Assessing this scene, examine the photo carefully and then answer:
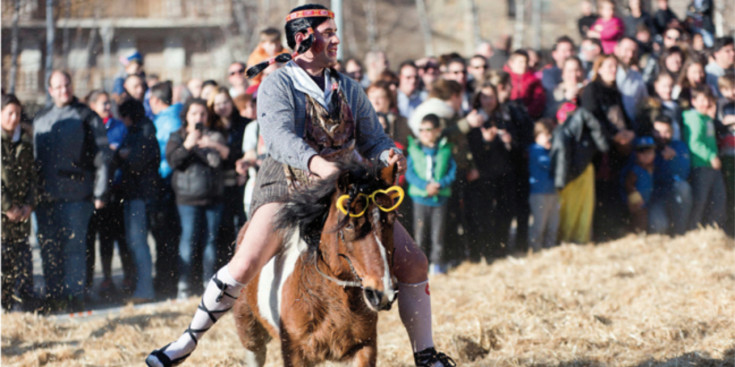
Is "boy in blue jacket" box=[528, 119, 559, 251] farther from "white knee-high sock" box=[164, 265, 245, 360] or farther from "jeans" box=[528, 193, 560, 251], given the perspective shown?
"white knee-high sock" box=[164, 265, 245, 360]

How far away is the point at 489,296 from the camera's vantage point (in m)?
Result: 7.20

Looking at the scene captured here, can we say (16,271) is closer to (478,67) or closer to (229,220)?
(229,220)

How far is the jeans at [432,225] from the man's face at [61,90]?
3.49 m

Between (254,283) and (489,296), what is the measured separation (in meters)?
3.12

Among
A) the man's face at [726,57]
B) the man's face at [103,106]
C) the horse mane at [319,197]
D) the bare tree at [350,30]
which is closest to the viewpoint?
the horse mane at [319,197]

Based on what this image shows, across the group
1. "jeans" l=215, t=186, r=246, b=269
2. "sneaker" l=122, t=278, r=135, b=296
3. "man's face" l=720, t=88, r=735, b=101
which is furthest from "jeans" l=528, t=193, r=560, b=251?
"sneaker" l=122, t=278, r=135, b=296

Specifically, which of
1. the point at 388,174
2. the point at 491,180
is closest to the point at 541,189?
the point at 491,180

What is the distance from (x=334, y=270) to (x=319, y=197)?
344mm

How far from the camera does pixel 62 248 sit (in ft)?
24.8

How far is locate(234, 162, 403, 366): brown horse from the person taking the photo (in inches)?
145

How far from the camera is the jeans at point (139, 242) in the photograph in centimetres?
795

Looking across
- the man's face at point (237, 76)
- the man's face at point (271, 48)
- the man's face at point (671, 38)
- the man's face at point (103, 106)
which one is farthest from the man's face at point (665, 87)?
the man's face at point (103, 106)

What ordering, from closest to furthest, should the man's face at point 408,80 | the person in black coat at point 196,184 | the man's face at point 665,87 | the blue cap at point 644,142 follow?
the person in black coat at point 196,184, the man's face at point 408,80, the blue cap at point 644,142, the man's face at point 665,87

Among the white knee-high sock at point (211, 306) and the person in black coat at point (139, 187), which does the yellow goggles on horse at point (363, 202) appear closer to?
the white knee-high sock at point (211, 306)
